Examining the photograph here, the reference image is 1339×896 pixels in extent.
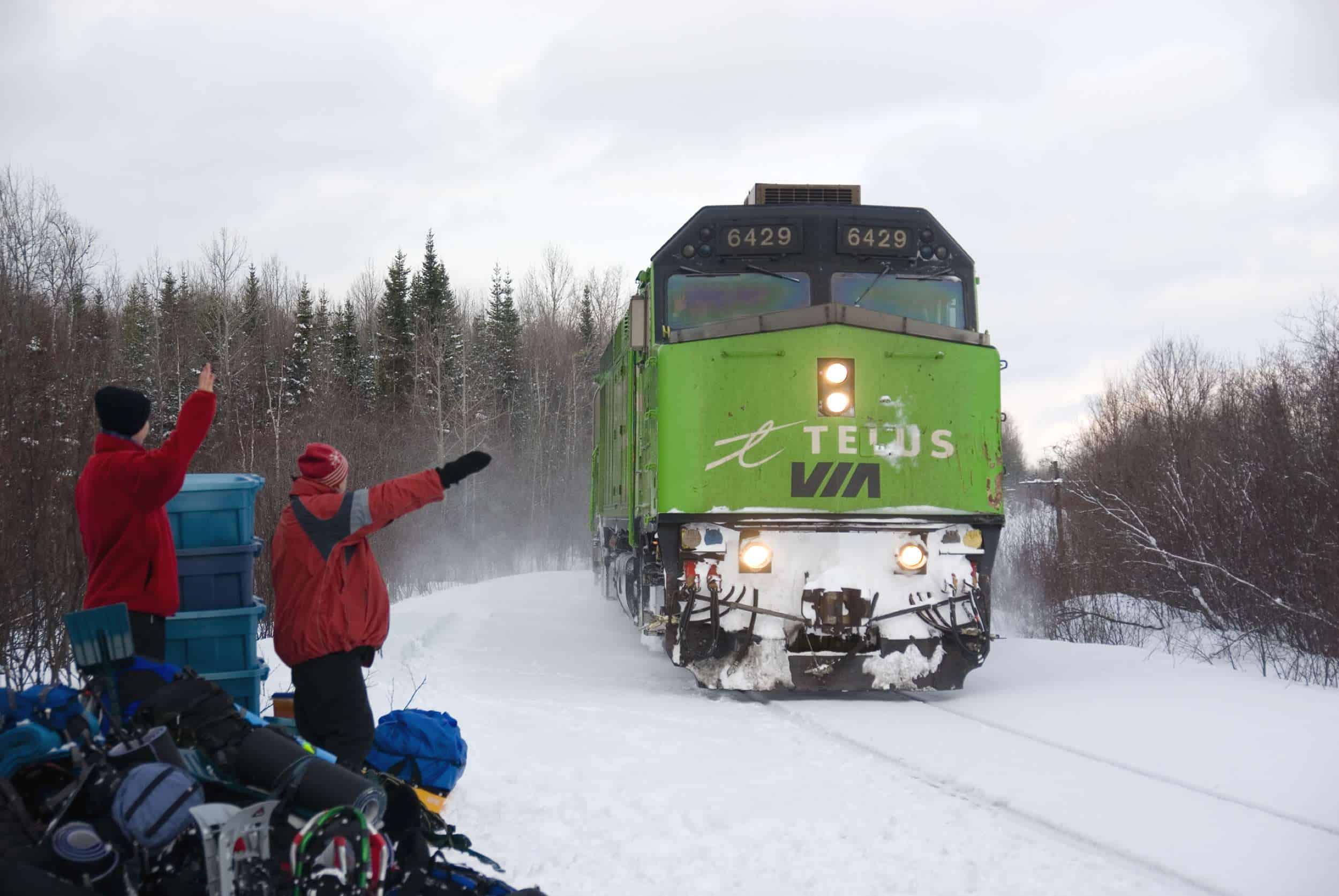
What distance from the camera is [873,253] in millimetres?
8523

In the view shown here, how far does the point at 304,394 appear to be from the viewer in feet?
120

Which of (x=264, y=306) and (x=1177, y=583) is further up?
(x=264, y=306)

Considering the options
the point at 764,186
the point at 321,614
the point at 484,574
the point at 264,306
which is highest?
the point at 264,306

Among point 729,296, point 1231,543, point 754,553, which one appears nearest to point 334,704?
point 754,553

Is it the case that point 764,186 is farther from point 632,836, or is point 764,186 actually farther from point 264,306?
point 264,306

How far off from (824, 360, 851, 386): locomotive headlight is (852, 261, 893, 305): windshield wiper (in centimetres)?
72

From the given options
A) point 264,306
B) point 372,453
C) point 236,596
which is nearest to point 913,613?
point 236,596

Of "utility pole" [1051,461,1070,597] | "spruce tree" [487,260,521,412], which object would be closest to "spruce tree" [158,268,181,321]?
"spruce tree" [487,260,521,412]

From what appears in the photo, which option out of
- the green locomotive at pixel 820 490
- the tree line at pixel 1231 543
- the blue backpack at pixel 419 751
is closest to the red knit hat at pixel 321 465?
the blue backpack at pixel 419 751

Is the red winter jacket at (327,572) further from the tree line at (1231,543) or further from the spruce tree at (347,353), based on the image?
the spruce tree at (347,353)

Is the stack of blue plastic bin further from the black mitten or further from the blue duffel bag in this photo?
the blue duffel bag

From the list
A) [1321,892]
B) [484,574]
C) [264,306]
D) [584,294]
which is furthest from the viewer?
[584,294]

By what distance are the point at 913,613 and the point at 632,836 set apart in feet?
12.7

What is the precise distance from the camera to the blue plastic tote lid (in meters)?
4.72
